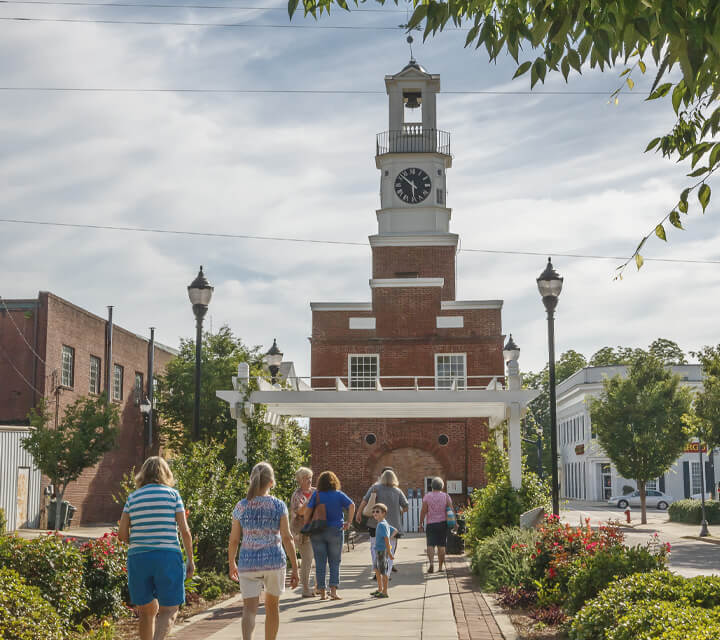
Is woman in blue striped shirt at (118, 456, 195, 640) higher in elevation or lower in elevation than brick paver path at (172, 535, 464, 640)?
higher

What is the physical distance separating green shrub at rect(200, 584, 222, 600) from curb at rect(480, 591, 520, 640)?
3670mm

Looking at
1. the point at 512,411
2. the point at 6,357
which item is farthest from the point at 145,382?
the point at 512,411

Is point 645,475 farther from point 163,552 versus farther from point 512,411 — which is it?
point 163,552

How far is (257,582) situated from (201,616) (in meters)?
3.22

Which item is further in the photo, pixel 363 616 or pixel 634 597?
pixel 363 616

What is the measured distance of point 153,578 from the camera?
762 cm

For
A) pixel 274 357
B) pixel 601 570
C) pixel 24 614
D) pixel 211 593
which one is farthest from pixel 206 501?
pixel 274 357

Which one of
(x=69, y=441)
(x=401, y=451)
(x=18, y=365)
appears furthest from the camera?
(x=18, y=365)

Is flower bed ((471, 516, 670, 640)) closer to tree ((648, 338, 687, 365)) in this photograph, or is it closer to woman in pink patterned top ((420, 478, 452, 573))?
woman in pink patterned top ((420, 478, 452, 573))

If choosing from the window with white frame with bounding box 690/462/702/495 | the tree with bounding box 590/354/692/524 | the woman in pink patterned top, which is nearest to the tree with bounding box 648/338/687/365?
the window with white frame with bounding box 690/462/702/495

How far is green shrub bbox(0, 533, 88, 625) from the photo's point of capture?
9.26 meters

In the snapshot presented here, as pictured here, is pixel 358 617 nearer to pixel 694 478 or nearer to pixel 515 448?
pixel 515 448

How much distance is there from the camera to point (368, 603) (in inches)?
488

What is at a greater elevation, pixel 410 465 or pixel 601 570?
pixel 410 465
